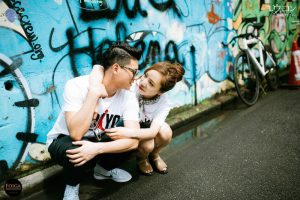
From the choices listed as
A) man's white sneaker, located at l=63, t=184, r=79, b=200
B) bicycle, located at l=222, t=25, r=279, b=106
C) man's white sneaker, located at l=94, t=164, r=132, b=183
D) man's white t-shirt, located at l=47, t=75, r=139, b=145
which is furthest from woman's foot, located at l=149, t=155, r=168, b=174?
bicycle, located at l=222, t=25, r=279, b=106

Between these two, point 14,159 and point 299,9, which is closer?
point 14,159

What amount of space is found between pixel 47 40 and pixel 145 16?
1.63m

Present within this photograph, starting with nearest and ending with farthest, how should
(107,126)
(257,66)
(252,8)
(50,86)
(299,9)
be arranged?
(107,126) → (50,86) → (257,66) → (252,8) → (299,9)

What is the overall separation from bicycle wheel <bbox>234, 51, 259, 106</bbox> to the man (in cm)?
341

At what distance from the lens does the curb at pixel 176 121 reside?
2842 millimetres

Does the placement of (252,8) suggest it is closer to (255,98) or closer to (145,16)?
(255,98)

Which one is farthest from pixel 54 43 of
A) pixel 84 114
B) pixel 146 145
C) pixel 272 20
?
pixel 272 20

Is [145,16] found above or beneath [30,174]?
above

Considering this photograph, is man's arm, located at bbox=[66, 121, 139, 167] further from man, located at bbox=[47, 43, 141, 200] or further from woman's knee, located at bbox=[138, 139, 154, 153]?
woman's knee, located at bbox=[138, 139, 154, 153]

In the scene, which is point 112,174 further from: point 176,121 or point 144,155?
point 176,121

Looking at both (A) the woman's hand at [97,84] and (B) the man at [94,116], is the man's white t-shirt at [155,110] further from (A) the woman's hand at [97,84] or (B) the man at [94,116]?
(A) the woman's hand at [97,84]

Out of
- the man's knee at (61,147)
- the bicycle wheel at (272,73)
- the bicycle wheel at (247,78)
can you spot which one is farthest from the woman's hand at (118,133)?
the bicycle wheel at (272,73)

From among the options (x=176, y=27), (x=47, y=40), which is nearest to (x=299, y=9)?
(x=176, y=27)

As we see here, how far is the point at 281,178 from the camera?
9.52 ft
